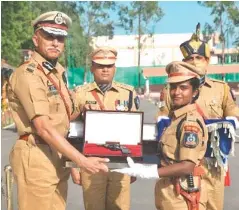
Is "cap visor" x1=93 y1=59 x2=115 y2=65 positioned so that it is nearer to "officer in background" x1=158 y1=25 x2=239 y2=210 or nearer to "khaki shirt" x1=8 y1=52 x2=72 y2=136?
"officer in background" x1=158 y1=25 x2=239 y2=210

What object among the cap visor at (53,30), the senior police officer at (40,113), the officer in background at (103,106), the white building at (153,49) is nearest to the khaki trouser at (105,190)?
the officer in background at (103,106)

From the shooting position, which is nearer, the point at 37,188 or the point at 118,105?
the point at 37,188

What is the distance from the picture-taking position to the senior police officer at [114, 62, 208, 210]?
3.13 meters

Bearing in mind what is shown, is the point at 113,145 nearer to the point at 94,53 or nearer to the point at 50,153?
the point at 50,153

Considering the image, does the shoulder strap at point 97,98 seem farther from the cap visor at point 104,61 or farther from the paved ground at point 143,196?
the paved ground at point 143,196

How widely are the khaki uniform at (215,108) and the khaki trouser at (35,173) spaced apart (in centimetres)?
104

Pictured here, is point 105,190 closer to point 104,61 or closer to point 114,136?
point 104,61

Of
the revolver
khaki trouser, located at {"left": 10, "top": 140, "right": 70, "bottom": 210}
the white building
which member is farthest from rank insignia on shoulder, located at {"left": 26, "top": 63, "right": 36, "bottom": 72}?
the white building

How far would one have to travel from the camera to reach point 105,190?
15.5ft

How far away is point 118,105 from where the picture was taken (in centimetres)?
482

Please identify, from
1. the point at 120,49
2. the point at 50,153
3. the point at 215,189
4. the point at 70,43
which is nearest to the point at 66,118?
the point at 50,153

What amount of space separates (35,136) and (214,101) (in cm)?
150

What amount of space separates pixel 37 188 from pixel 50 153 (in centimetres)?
22

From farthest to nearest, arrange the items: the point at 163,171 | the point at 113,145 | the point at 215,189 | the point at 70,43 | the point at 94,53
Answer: the point at 70,43
the point at 94,53
the point at 215,189
the point at 113,145
the point at 163,171
